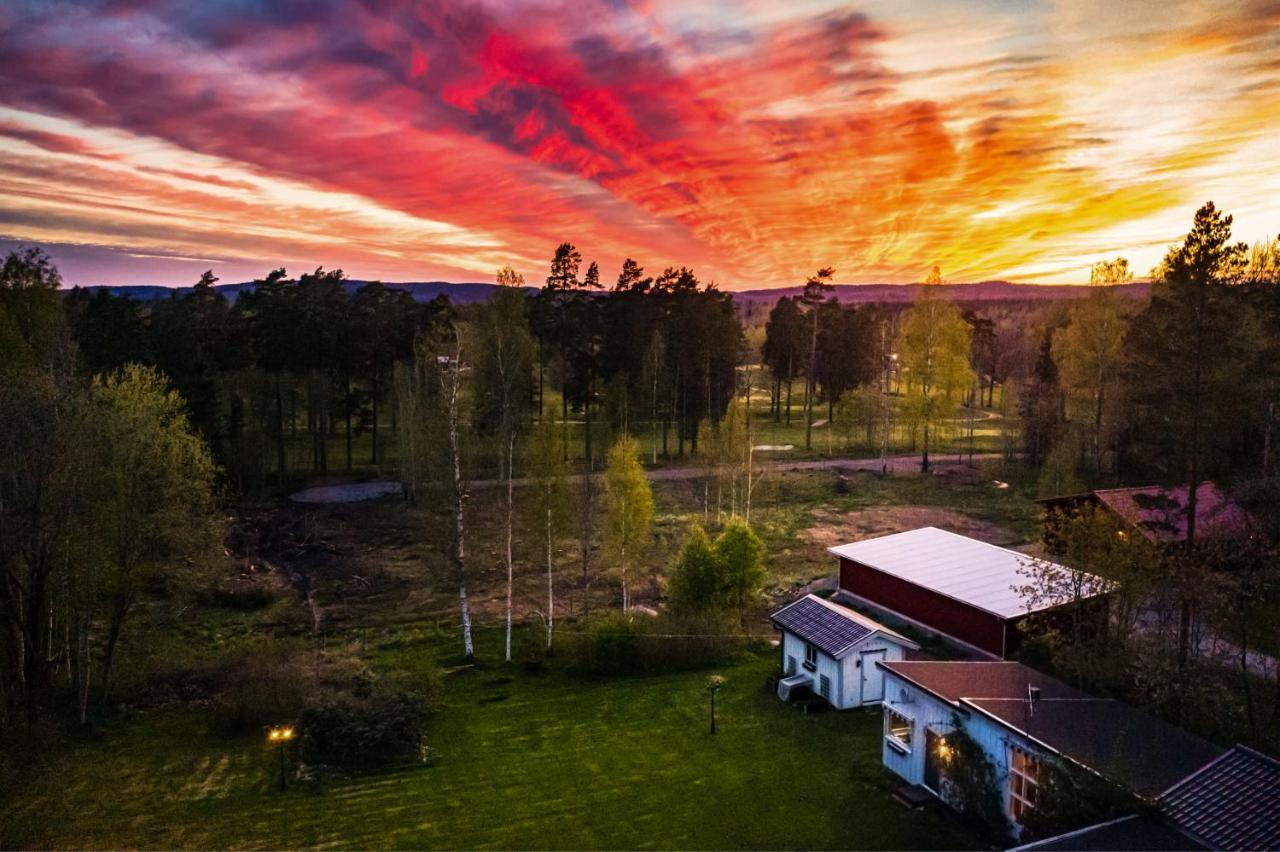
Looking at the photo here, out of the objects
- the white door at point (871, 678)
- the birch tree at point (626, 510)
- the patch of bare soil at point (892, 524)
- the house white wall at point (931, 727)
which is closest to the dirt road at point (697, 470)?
the patch of bare soil at point (892, 524)

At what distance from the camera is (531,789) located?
18.1 m

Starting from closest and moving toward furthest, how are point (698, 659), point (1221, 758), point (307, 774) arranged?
point (1221, 758) → point (307, 774) → point (698, 659)

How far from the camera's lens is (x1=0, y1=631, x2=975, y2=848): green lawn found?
1594 centimetres

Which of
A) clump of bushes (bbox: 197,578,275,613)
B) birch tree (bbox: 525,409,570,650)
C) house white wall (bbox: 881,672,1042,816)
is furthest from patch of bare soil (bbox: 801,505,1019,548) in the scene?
clump of bushes (bbox: 197,578,275,613)

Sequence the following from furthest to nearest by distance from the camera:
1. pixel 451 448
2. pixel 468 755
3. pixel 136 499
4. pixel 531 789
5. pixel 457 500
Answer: pixel 451 448 < pixel 457 500 < pixel 136 499 < pixel 468 755 < pixel 531 789

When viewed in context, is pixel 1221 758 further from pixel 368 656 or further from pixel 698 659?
pixel 368 656

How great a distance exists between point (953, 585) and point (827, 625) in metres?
5.54

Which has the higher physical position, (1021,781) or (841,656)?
(841,656)

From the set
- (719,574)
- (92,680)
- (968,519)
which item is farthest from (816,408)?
(92,680)

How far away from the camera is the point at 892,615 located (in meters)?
27.5

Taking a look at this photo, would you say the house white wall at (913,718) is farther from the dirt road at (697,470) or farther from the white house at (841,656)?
the dirt road at (697,470)

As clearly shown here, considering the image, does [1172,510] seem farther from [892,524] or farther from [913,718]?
[913,718]

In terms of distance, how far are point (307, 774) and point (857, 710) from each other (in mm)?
14588

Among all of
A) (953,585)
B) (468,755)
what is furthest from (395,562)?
(953,585)
